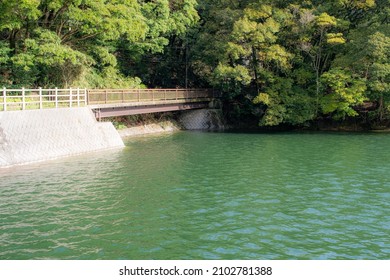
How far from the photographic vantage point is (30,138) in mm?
20047

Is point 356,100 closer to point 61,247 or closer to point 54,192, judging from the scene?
point 54,192

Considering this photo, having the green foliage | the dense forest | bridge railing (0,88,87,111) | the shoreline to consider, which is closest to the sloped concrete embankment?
bridge railing (0,88,87,111)

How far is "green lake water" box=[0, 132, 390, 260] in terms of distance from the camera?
9.52 m

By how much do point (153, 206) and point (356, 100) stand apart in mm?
26822

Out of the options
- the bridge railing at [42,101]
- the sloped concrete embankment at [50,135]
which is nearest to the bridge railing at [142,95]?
the bridge railing at [42,101]

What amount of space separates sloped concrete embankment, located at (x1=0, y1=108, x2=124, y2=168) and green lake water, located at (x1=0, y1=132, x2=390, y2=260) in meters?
0.95

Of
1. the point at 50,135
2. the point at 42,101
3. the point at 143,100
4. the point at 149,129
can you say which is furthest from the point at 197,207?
the point at 149,129

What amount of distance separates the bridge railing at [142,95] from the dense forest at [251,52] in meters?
2.03

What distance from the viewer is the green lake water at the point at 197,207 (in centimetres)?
952

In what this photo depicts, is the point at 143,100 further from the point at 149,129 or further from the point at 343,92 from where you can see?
the point at 343,92

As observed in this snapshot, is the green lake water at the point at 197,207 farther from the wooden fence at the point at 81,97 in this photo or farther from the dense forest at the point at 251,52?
the dense forest at the point at 251,52

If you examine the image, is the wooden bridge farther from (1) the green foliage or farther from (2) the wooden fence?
(1) the green foliage

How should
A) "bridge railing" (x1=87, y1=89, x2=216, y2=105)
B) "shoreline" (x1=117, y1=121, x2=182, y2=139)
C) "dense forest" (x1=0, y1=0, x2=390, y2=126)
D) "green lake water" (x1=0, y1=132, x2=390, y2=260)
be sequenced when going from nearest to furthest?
"green lake water" (x1=0, y1=132, x2=390, y2=260), "bridge railing" (x1=87, y1=89, x2=216, y2=105), "dense forest" (x1=0, y1=0, x2=390, y2=126), "shoreline" (x1=117, y1=121, x2=182, y2=139)

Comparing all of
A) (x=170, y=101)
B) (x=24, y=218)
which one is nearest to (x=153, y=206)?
(x=24, y=218)
